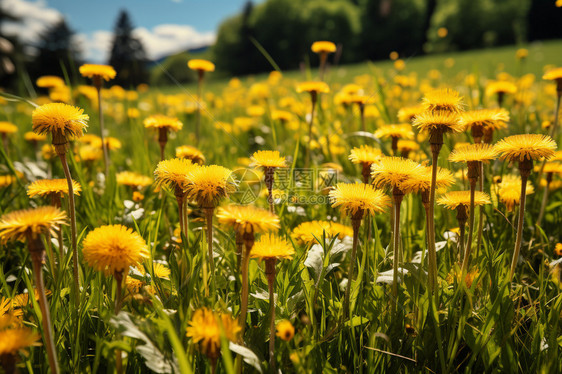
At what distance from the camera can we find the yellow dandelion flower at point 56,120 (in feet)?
3.45

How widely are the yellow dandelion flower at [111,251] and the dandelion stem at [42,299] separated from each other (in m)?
0.10

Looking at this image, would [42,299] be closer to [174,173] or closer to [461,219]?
[174,173]

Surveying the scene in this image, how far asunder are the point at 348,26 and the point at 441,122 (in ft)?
170

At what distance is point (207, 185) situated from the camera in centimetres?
101

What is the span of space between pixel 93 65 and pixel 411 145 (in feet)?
4.86

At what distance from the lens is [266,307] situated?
1.12 metres

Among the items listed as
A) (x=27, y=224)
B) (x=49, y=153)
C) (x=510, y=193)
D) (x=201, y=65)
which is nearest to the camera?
(x=27, y=224)

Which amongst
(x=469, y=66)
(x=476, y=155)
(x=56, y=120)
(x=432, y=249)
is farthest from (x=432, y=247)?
(x=469, y=66)

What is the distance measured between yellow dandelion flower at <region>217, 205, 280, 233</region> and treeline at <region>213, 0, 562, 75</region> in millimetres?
38086

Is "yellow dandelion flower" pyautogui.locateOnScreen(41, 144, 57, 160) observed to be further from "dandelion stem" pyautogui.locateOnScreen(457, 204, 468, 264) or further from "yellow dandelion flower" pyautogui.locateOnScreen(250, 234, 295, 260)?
"dandelion stem" pyautogui.locateOnScreen(457, 204, 468, 264)

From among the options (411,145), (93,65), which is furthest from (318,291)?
(93,65)

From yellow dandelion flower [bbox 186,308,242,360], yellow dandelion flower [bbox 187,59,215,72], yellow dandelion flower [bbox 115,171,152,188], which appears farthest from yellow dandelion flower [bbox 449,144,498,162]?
yellow dandelion flower [bbox 187,59,215,72]

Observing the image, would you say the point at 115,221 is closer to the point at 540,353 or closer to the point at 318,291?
the point at 318,291

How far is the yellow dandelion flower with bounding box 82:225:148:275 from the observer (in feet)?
2.91
